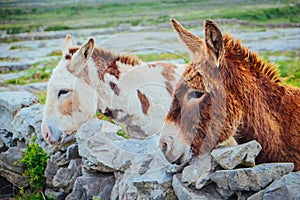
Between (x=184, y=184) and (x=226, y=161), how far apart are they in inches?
15.2

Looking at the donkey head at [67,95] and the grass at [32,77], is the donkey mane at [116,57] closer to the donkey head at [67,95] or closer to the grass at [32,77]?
the donkey head at [67,95]

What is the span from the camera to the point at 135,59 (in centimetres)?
444

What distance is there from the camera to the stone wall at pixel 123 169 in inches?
113

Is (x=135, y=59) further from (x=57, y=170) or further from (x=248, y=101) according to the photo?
(x=248, y=101)

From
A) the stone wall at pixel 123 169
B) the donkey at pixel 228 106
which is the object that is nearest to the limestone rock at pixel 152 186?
the stone wall at pixel 123 169

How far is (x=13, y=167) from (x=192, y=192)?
2744 millimetres

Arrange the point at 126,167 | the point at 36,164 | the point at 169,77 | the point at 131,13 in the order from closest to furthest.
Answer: the point at 126,167
the point at 169,77
the point at 36,164
the point at 131,13

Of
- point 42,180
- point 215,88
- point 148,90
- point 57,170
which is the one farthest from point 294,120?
point 42,180

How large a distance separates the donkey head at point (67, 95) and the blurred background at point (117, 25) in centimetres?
203

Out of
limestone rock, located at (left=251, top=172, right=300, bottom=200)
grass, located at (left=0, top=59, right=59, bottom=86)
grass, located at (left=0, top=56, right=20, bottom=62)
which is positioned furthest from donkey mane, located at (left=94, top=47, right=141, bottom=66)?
grass, located at (left=0, top=56, right=20, bottom=62)

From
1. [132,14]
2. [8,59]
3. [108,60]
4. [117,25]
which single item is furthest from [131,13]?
[108,60]

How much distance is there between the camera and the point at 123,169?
3.87 metres

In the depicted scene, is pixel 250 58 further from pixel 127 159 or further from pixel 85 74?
pixel 85 74

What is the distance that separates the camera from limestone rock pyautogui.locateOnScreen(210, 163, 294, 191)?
2.83 m
